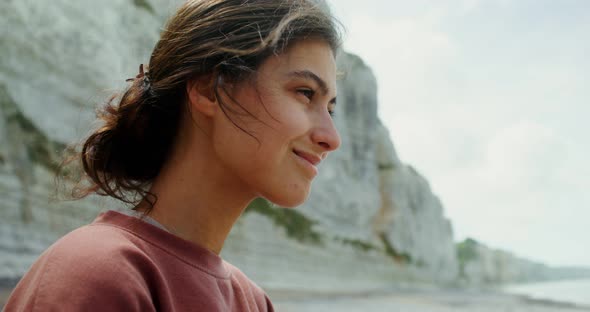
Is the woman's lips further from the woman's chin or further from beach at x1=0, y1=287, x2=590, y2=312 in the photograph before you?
beach at x1=0, y1=287, x2=590, y2=312

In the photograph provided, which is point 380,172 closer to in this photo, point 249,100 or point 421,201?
point 421,201

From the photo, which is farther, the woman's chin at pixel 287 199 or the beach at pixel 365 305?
the beach at pixel 365 305

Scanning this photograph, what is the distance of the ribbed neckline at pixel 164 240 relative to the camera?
79cm

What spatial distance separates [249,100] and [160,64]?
Result: 0.18 m

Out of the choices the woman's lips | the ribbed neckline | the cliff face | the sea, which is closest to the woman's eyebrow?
the woman's lips

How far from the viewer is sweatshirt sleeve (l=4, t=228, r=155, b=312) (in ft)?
2.07

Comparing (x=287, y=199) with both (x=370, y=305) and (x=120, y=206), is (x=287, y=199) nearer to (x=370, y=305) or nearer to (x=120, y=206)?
(x=120, y=206)

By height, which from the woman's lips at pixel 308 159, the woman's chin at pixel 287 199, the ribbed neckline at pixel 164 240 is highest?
the woman's lips at pixel 308 159

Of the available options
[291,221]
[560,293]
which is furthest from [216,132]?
[560,293]

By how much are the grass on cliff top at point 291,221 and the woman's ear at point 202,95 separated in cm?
675

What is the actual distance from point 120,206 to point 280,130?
2602 millimetres

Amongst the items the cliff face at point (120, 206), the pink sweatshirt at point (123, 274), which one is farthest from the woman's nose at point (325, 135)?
the cliff face at point (120, 206)

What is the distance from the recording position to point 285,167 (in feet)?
2.91

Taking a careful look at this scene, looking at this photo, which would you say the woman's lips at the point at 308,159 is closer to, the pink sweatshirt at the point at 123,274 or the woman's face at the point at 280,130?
the woman's face at the point at 280,130
